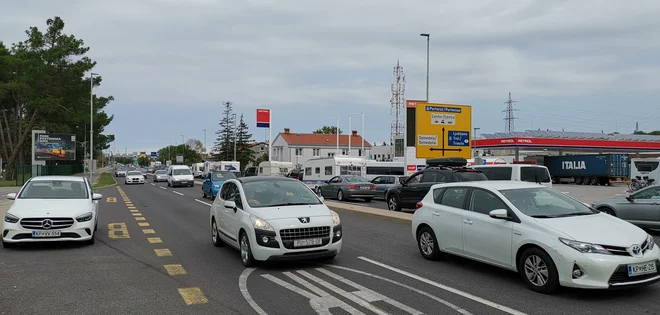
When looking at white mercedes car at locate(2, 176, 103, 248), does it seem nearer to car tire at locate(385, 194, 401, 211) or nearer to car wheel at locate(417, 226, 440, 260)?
car wheel at locate(417, 226, 440, 260)

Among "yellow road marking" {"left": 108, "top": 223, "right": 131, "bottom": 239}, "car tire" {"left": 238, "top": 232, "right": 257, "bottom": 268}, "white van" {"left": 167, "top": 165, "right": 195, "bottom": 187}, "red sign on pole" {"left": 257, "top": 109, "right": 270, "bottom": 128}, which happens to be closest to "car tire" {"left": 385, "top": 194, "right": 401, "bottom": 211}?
"yellow road marking" {"left": 108, "top": 223, "right": 131, "bottom": 239}

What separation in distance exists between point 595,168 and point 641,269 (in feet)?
162

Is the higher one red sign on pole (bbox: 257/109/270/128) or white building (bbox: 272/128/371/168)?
red sign on pole (bbox: 257/109/270/128)

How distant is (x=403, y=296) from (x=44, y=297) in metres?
4.51

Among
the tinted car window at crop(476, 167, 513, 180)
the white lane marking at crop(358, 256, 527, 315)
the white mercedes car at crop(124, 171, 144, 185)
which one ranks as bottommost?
the white mercedes car at crop(124, 171, 144, 185)

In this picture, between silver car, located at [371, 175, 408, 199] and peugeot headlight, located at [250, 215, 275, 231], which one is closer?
peugeot headlight, located at [250, 215, 275, 231]

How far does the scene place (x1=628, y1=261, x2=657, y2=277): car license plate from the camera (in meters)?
6.03

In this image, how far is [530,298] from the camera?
248 inches

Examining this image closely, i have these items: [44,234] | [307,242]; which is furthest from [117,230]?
[307,242]

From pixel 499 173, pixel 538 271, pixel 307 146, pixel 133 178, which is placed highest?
pixel 307 146

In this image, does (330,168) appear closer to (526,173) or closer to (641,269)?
(526,173)

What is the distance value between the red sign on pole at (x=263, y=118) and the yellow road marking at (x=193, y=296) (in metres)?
61.3

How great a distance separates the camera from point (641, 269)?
6.11m

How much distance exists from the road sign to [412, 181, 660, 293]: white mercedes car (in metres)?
22.7
